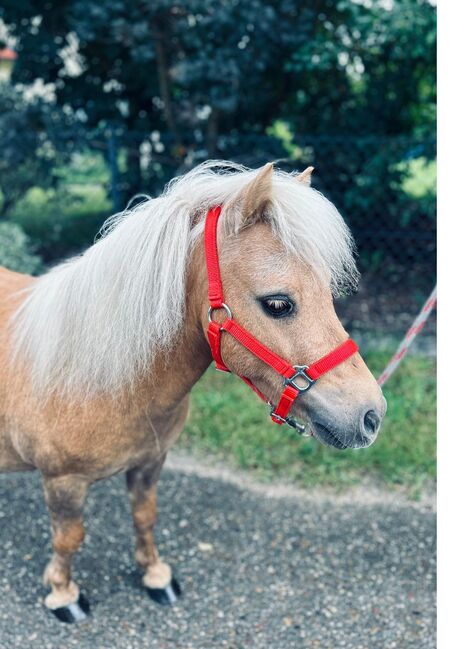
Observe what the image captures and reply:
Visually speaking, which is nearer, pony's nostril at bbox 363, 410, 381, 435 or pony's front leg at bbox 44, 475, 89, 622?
pony's nostril at bbox 363, 410, 381, 435

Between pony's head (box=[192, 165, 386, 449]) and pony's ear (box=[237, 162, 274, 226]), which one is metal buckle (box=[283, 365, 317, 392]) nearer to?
pony's head (box=[192, 165, 386, 449])

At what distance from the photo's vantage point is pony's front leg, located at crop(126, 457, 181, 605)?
114 inches

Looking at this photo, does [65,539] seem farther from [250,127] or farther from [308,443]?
[250,127]

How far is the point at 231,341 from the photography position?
1.94 m

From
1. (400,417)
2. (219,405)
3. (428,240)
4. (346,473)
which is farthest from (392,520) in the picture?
(428,240)

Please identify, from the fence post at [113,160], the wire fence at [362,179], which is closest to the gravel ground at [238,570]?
the wire fence at [362,179]

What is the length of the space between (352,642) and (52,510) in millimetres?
1480

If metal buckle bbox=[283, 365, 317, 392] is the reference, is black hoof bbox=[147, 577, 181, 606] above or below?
below

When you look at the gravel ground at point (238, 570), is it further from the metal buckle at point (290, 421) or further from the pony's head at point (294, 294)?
the pony's head at point (294, 294)

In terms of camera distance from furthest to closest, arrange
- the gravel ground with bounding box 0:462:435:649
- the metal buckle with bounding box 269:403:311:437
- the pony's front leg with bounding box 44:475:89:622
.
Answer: the gravel ground with bounding box 0:462:435:649
the pony's front leg with bounding box 44:475:89:622
the metal buckle with bounding box 269:403:311:437

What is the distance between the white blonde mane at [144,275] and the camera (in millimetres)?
1915

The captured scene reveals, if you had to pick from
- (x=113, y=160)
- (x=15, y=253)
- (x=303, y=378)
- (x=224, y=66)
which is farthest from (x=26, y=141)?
(x=303, y=378)

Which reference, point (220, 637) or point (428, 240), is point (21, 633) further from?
point (428, 240)

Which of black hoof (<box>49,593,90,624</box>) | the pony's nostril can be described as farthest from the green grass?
the pony's nostril
